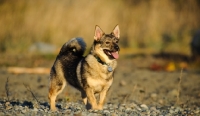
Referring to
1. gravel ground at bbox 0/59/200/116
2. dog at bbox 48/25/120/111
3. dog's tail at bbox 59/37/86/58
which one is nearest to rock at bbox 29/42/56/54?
gravel ground at bbox 0/59/200/116

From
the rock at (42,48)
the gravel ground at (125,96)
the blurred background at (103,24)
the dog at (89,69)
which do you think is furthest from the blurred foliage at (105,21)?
the dog at (89,69)

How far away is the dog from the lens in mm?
5957

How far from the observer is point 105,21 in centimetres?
1644

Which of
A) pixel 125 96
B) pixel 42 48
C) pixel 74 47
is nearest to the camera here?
pixel 74 47

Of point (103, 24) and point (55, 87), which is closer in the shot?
point (55, 87)

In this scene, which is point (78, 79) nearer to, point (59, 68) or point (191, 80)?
point (59, 68)

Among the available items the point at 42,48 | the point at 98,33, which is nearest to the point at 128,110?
the point at 98,33

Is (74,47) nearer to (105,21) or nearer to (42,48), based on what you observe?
(42,48)

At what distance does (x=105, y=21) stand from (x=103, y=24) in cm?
16

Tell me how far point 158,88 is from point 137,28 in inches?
309

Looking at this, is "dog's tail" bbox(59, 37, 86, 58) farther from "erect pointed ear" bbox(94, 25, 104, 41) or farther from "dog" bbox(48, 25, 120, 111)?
"erect pointed ear" bbox(94, 25, 104, 41)

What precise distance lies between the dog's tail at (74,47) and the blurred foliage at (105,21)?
8.58 m

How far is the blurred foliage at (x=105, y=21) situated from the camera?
15672 millimetres

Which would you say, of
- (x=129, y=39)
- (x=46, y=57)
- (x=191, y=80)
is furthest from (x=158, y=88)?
(x=129, y=39)
